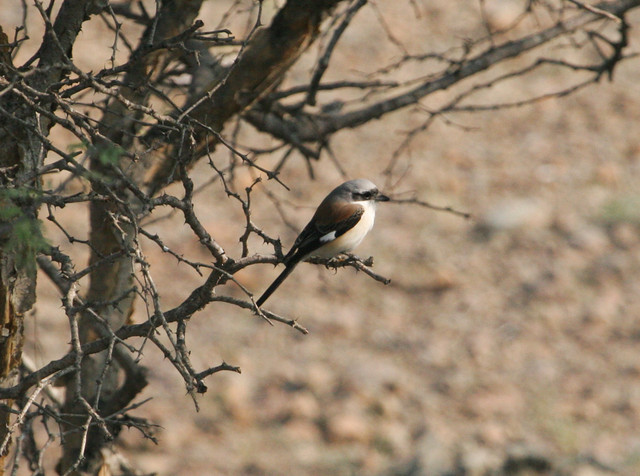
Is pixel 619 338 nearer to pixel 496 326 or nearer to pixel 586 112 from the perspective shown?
pixel 496 326

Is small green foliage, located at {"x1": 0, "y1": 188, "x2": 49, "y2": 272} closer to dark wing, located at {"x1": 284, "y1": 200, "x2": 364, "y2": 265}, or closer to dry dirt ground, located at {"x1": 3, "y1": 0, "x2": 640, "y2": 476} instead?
dark wing, located at {"x1": 284, "y1": 200, "x2": 364, "y2": 265}

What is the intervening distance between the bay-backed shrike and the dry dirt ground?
2.25 meters

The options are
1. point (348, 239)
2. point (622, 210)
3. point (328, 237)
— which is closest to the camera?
point (328, 237)

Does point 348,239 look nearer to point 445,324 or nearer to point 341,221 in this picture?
point 341,221

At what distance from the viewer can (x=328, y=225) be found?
20.2ft

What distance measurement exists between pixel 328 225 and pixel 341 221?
0.12 metres

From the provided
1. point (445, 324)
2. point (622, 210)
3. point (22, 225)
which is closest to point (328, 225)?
point (22, 225)

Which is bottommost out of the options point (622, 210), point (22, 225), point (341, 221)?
point (22, 225)

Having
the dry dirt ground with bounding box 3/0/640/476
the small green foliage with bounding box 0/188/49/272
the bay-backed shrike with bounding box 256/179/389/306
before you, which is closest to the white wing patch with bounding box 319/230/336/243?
the bay-backed shrike with bounding box 256/179/389/306

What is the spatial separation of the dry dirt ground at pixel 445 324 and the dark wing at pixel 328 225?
239 cm

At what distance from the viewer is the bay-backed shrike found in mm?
6074

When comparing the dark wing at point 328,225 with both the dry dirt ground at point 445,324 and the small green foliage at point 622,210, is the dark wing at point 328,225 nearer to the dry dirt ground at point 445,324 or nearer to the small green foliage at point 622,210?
the dry dirt ground at point 445,324

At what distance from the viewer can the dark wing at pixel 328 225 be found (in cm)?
596

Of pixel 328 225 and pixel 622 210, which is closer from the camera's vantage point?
pixel 328 225
